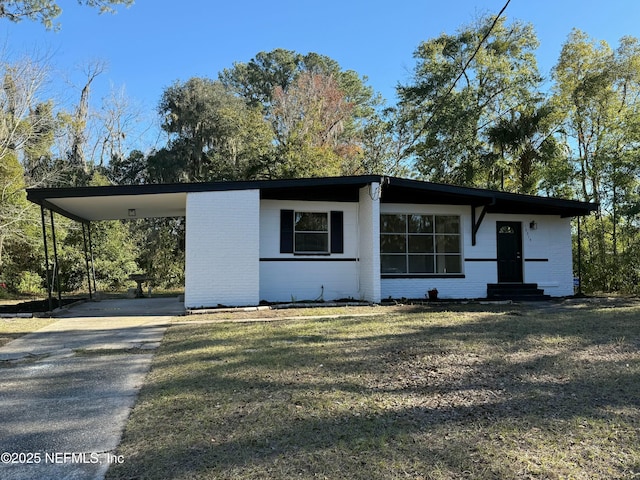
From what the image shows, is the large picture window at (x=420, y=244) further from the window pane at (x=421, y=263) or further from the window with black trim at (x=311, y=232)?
the window with black trim at (x=311, y=232)

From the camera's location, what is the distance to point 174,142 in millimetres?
26000

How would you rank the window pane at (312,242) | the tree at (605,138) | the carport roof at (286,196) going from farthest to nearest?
1. the tree at (605,138)
2. the window pane at (312,242)
3. the carport roof at (286,196)

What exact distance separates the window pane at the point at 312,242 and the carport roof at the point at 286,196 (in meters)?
0.98

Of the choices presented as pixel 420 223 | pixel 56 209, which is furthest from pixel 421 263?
pixel 56 209

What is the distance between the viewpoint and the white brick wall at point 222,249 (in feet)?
34.0

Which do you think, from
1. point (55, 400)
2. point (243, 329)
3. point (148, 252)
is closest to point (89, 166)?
point (148, 252)

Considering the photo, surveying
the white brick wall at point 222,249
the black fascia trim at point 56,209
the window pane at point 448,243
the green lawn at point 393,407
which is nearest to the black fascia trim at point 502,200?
the window pane at point 448,243

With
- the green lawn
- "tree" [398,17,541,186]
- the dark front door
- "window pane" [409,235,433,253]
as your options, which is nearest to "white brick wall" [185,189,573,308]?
the dark front door

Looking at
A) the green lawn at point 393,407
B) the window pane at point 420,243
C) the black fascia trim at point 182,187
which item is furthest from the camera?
the window pane at point 420,243

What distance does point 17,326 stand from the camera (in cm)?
864

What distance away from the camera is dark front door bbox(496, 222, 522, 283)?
13.3 metres

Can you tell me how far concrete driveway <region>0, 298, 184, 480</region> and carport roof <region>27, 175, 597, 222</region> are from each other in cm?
299

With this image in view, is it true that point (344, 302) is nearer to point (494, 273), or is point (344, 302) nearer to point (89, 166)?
point (494, 273)

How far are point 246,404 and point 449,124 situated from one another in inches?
799
